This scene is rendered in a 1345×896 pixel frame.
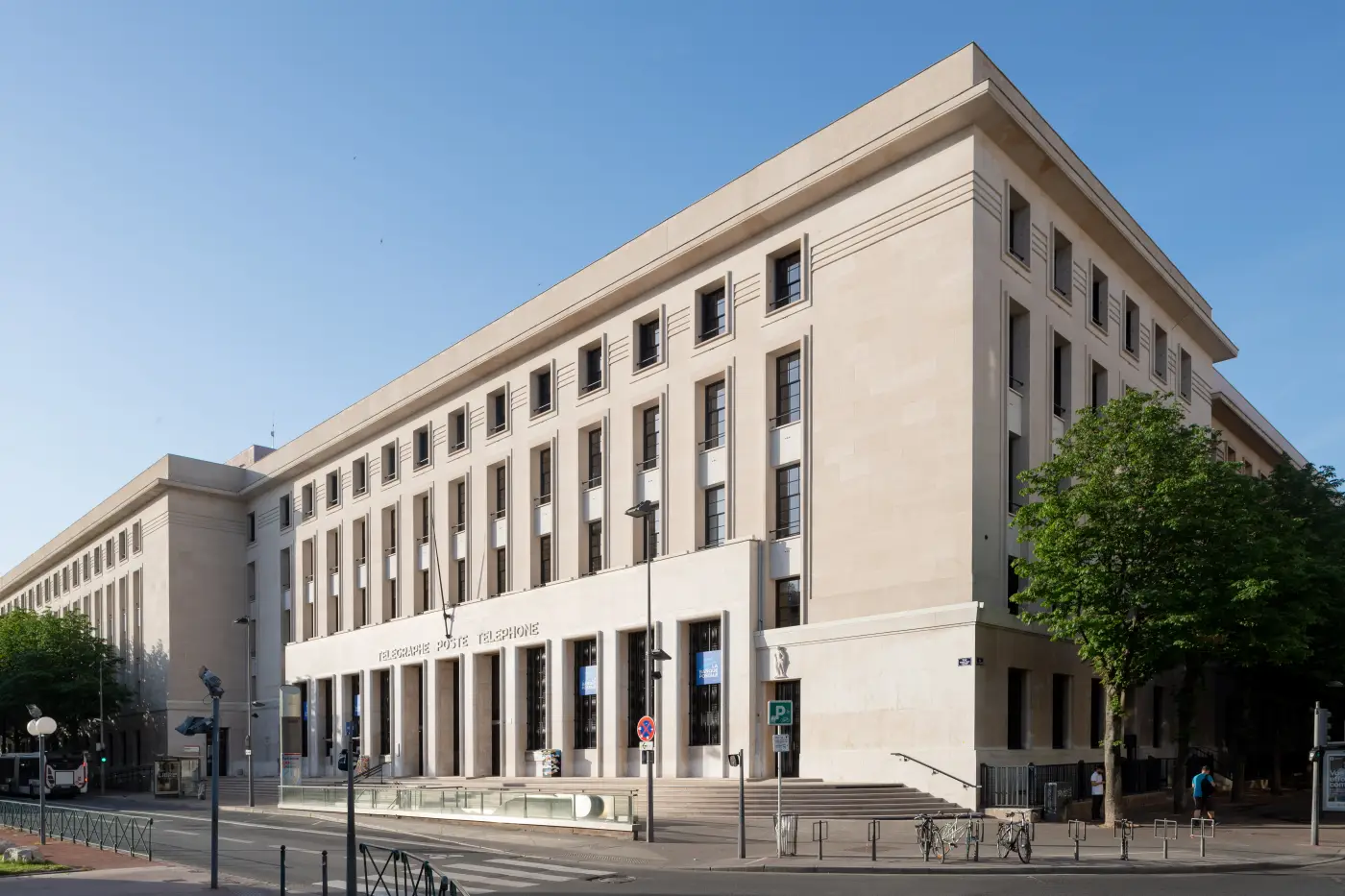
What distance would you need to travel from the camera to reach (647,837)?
29.8 meters

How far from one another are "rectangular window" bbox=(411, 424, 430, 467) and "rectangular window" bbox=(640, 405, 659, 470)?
17662 millimetres

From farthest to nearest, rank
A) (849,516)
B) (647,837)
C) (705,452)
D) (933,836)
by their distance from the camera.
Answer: (705,452), (849,516), (647,837), (933,836)

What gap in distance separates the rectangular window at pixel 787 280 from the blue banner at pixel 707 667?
11993mm

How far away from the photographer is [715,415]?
44719 mm

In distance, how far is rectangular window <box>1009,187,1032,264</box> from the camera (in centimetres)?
3903

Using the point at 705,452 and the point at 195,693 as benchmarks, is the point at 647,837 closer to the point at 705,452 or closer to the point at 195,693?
the point at 705,452

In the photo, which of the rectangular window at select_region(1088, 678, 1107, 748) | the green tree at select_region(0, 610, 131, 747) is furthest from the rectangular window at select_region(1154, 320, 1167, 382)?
the green tree at select_region(0, 610, 131, 747)

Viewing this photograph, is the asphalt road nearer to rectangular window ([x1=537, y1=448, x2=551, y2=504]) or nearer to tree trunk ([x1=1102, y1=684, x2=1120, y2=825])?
tree trunk ([x1=1102, y1=684, x2=1120, y2=825])

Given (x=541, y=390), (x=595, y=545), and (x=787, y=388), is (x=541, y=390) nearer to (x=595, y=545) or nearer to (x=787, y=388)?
(x=595, y=545)

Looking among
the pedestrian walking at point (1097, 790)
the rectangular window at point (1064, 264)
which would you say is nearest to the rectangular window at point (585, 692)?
the pedestrian walking at point (1097, 790)

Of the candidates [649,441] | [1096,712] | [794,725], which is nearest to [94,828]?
[794,725]

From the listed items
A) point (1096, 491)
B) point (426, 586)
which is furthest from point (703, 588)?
point (426, 586)

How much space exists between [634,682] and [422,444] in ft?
72.9

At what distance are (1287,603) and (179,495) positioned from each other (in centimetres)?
6779
